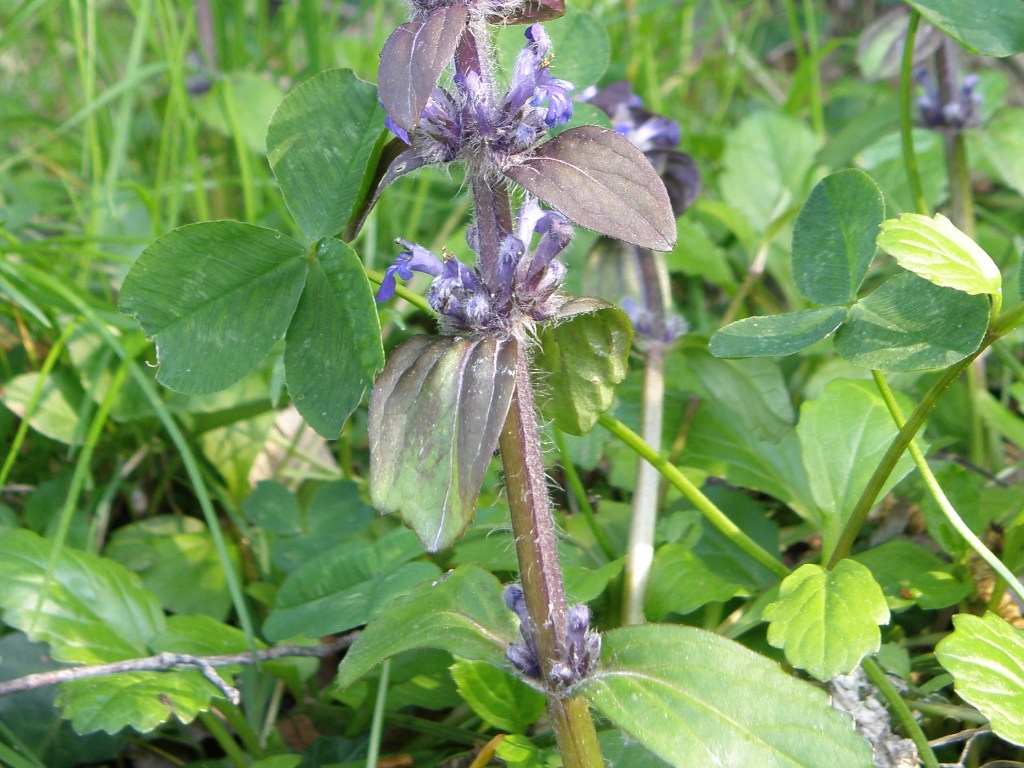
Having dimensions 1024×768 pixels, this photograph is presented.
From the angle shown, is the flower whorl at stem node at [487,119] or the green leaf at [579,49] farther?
the green leaf at [579,49]

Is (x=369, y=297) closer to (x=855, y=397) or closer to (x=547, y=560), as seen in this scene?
(x=547, y=560)

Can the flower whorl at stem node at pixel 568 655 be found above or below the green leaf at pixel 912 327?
below

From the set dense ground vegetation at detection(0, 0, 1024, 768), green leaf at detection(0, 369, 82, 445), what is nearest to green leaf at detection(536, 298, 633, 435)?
dense ground vegetation at detection(0, 0, 1024, 768)

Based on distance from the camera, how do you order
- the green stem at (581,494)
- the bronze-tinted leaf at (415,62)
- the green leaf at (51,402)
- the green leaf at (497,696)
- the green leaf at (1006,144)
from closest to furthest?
the bronze-tinted leaf at (415,62)
the green leaf at (497,696)
the green stem at (581,494)
the green leaf at (51,402)
the green leaf at (1006,144)

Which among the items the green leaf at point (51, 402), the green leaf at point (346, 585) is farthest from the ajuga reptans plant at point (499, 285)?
the green leaf at point (51, 402)

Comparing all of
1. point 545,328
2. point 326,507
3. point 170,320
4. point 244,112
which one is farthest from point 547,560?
point 244,112

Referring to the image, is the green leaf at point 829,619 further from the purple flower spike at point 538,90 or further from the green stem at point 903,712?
the purple flower spike at point 538,90
